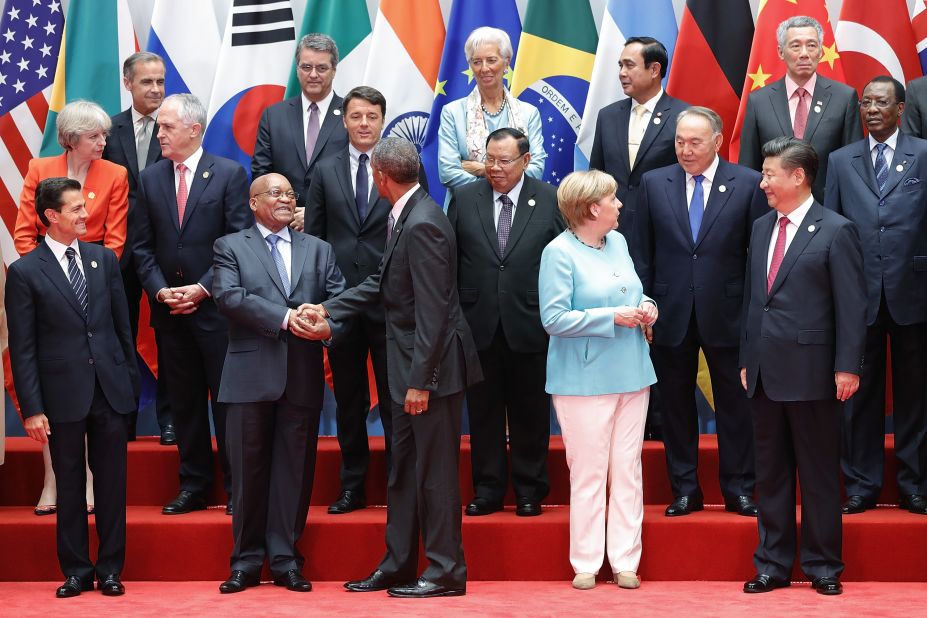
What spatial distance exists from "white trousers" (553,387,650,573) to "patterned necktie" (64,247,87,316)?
189cm

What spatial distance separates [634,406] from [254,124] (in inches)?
114

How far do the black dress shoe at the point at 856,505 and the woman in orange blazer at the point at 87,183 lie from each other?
323 cm

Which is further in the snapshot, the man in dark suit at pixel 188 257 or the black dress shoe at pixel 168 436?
the black dress shoe at pixel 168 436

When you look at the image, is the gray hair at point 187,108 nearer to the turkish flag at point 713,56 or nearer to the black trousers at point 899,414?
the turkish flag at point 713,56

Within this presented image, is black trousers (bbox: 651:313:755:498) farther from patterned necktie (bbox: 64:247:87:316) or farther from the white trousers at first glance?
patterned necktie (bbox: 64:247:87:316)

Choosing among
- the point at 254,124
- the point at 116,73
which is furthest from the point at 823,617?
the point at 116,73

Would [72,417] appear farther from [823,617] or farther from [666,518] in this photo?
[823,617]

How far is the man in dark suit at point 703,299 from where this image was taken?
16.6ft

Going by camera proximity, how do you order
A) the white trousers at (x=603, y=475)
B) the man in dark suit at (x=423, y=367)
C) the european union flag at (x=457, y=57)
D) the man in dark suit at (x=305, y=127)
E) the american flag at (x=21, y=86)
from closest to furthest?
1. the man in dark suit at (x=423, y=367)
2. the white trousers at (x=603, y=475)
3. the man in dark suit at (x=305, y=127)
4. the european union flag at (x=457, y=57)
5. the american flag at (x=21, y=86)

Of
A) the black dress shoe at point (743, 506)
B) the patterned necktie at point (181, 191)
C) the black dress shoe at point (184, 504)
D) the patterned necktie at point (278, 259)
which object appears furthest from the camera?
the patterned necktie at point (181, 191)

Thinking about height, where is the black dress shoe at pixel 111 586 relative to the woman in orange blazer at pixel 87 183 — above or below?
below

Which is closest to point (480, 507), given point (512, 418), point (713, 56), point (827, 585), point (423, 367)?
point (512, 418)

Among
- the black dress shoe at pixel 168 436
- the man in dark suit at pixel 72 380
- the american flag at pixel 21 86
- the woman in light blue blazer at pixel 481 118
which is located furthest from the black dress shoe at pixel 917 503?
the american flag at pixel 21 86

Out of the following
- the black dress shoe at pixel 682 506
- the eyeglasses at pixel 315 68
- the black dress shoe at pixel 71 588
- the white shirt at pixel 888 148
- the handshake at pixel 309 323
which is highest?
the eyeglasses at pixel 315 68
